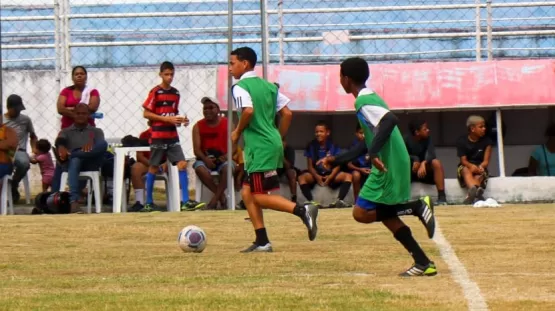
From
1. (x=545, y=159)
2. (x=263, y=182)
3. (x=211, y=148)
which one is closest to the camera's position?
(x=263, y=182)

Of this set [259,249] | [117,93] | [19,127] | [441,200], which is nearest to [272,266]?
[259,249]

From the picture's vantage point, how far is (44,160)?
20.0 meters

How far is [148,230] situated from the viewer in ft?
46.2

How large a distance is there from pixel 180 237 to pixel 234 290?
3197mm

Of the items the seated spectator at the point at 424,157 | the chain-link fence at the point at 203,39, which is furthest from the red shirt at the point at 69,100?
the seated spectator at the point at 424,157

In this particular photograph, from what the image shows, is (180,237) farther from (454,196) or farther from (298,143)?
(298,143)

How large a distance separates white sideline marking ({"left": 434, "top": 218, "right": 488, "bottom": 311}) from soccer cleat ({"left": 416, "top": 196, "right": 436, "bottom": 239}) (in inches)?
13.2

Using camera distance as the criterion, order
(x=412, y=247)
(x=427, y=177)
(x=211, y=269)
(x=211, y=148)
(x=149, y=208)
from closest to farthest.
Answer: (x=412, y=247) < (x=211, y=269) < (x=149, y=208) < (x=211, y=148) < (x=427, y=177)

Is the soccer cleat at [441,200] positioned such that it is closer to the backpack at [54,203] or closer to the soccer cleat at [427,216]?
the backpack at [54,203]

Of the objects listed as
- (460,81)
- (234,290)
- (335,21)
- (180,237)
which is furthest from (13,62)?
(234,290)

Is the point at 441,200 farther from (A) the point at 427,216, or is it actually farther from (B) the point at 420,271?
(B) the point at 420,271

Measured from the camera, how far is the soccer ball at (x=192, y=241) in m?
11.4

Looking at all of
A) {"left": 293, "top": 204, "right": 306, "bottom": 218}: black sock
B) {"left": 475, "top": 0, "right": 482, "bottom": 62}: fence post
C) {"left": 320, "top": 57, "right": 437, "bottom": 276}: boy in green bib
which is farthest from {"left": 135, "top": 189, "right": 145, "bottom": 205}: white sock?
{"left": 320, "top": 57, "right": 437, "bottom": 276}: boy in green bib

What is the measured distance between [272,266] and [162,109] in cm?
807
